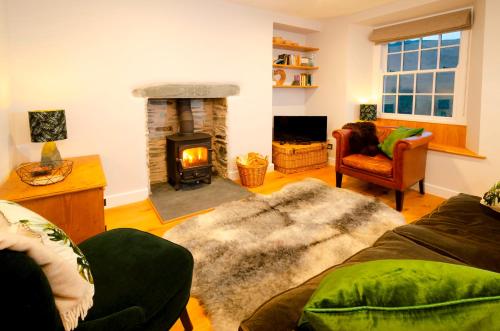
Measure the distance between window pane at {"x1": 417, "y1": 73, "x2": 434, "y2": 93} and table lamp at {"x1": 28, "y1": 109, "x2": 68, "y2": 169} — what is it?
4.39m

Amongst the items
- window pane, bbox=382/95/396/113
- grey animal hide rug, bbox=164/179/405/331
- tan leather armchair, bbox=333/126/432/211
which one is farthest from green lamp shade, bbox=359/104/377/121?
grey animal hide rug, bbox=164/179/405/331

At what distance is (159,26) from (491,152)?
381 centimetres

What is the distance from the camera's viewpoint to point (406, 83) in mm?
4422

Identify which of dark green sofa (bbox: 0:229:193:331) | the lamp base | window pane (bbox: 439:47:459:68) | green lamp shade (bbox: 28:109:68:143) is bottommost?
dark green sofa (bbox: 0:229:193:331)

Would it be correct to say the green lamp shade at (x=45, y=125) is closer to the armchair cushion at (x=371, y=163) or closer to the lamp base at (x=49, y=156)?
the lamp base at (x=49, y=156)

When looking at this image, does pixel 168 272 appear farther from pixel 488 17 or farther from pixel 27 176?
pixel 488 17

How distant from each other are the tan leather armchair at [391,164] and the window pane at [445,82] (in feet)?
2.97

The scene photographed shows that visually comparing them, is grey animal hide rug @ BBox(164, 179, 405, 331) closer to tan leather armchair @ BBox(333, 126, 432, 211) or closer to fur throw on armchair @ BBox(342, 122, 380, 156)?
tan leather armchair @ BBox(333, 126, 432, 211)

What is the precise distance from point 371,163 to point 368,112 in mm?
1517

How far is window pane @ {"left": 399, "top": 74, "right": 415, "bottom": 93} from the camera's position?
14.3ft

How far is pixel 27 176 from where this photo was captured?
224cm

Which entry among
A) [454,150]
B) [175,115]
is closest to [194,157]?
[175,115]

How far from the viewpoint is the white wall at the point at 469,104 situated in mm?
3090

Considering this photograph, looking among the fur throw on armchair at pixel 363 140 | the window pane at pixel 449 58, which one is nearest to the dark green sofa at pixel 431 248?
the fur throw on armchair at pixel 363 140
